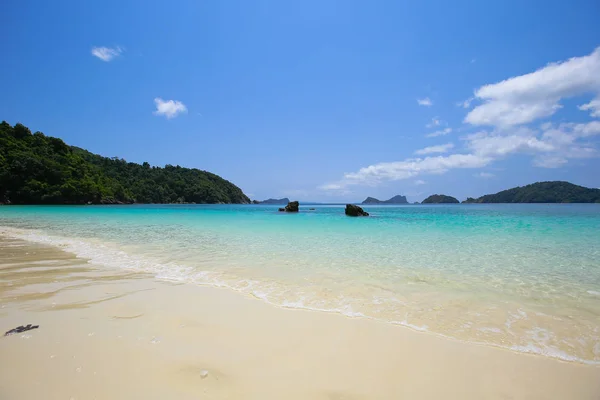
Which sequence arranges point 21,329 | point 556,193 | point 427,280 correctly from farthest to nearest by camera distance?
point 556,193 < point 427,280 < point 21,329

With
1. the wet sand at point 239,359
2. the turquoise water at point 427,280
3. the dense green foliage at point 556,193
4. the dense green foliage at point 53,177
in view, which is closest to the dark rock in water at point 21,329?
the wet sand at point 239,359

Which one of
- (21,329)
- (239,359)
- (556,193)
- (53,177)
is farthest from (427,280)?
(556,193)

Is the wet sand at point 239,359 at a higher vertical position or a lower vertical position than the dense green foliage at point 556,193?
lower

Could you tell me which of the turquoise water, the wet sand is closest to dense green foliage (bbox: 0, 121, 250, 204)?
the turquoise water

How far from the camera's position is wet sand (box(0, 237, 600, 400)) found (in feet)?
8.23

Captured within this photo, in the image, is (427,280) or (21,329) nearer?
(21,329)

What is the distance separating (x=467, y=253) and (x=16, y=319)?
12.6 m

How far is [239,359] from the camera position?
10.00 ft

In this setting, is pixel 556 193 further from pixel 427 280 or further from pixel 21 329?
pixel 21 329

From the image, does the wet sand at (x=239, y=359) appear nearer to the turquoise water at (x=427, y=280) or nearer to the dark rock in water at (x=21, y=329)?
the dark rock in water at (x=21, y=329)

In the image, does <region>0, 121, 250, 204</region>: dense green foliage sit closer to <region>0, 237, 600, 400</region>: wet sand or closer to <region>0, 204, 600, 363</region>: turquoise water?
<region>0, 204, 600, 363</region>: turquoise water

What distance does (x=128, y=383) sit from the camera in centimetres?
254

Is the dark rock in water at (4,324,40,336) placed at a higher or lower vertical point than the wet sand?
higher

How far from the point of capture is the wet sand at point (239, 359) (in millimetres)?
2510
